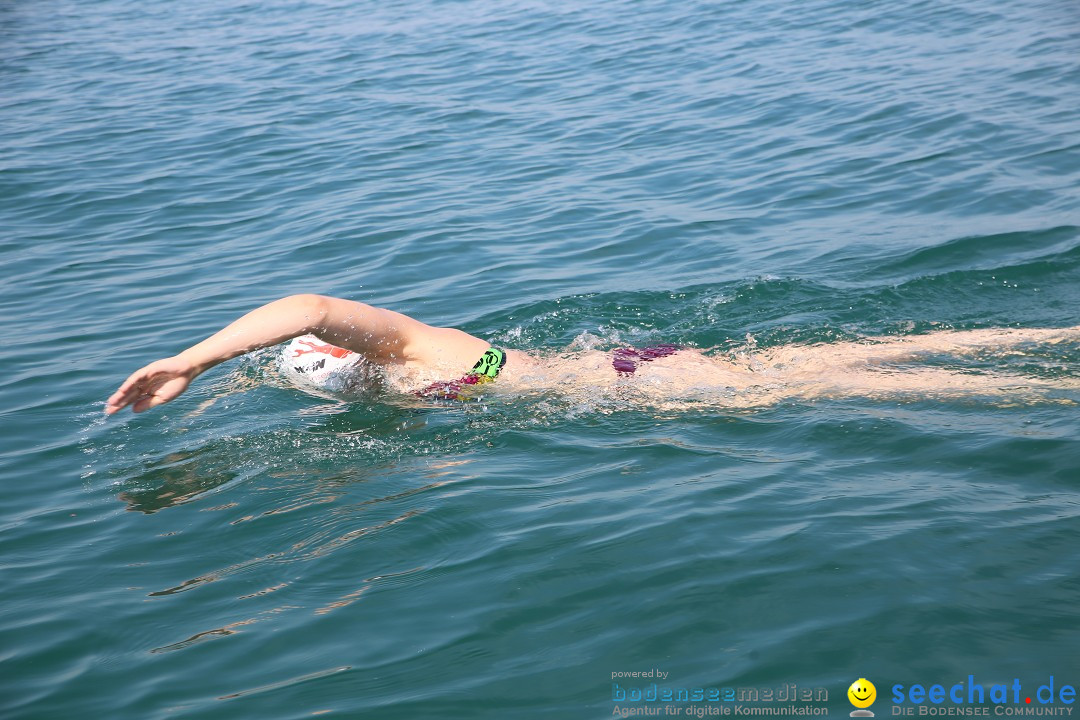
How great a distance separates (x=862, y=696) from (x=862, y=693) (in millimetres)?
14

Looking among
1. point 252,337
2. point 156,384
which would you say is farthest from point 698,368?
point 156,384

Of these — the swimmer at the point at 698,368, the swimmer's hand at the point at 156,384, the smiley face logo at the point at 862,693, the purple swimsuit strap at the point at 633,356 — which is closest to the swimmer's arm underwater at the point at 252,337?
the swimmer's hand at the point at 156,384

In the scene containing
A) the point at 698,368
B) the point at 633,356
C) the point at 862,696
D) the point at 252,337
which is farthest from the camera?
the point at 633,356

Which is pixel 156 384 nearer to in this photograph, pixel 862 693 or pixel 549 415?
pixel 549 415

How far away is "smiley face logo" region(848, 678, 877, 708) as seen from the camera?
10.9ft

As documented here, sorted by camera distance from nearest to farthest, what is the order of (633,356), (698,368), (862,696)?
(862,696) → (698,368) → (633,356)

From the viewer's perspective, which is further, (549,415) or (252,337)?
(549,415)

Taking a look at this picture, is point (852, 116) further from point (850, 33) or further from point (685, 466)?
point (685, 466)

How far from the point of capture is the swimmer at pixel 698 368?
5.35 m

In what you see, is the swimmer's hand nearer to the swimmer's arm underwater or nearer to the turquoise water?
the swimmer's arm underwater

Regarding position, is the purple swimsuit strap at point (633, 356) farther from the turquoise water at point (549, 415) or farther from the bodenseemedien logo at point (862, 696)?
the bodenseemedien logo at point (862, 696)

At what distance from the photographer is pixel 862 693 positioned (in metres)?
3.37

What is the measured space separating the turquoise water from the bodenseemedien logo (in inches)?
2.3

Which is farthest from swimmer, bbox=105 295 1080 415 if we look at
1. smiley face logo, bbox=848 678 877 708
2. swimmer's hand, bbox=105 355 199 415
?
smiley face logo, bbox=848 678 877 708
